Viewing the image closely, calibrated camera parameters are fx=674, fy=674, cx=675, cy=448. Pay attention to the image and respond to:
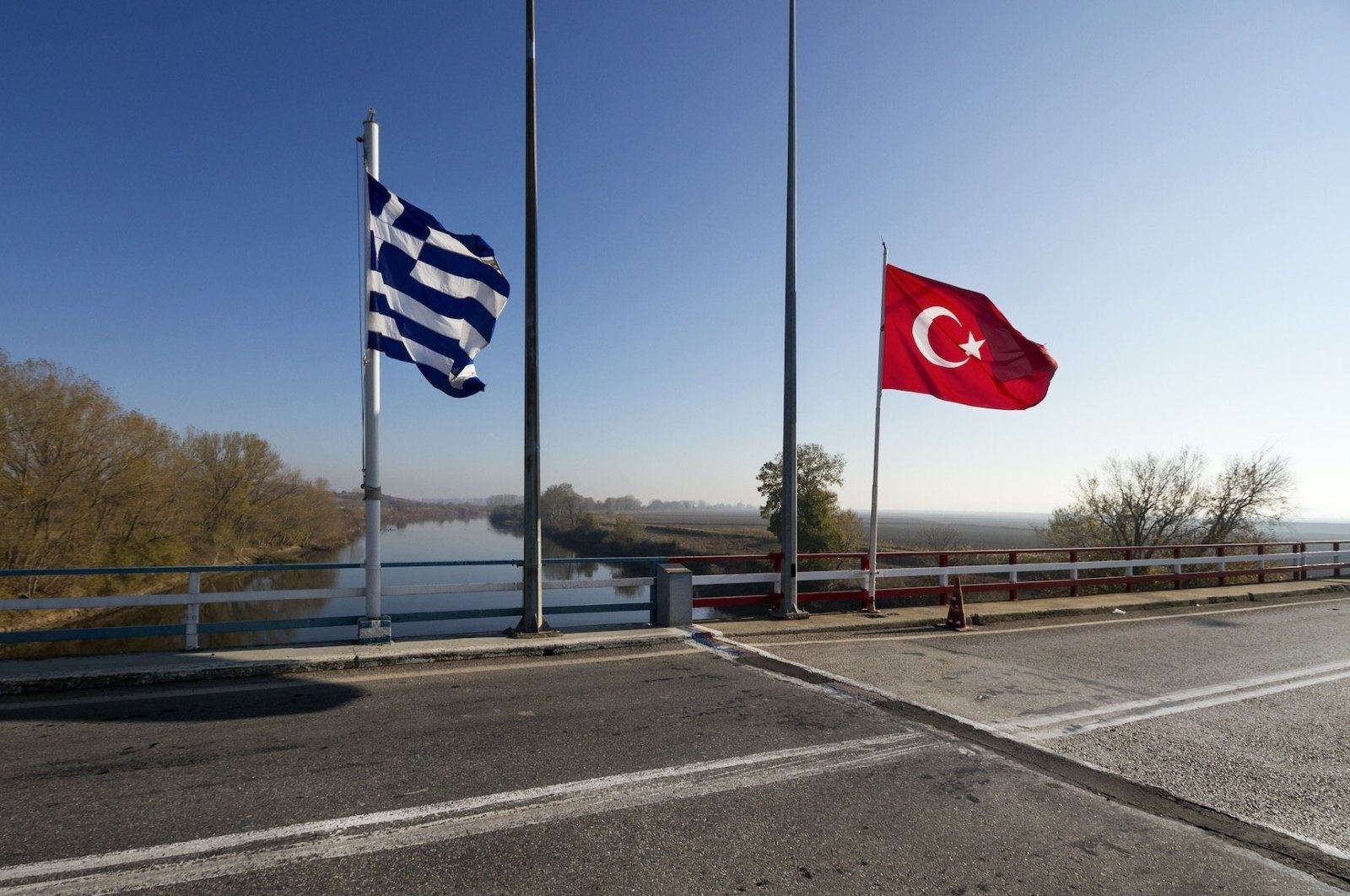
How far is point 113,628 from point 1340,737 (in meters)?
11.5

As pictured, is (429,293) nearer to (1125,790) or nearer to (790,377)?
(790,377)

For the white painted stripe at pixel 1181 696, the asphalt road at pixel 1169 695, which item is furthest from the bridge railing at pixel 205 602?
the white painted stripe at pixel 1181 696

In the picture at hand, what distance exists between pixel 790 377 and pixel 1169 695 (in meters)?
6.11

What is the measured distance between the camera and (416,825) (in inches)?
142

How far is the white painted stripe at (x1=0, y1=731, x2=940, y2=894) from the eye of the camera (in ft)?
10.1

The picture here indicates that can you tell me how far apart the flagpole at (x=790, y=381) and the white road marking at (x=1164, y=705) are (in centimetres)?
465

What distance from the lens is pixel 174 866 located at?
315 cm

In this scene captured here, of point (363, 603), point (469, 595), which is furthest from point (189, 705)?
point (469, 595)

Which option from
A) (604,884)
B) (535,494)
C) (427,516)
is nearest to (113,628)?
(535,494)

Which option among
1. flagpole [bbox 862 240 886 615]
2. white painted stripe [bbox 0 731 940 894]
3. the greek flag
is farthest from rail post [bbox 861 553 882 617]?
the greek flag

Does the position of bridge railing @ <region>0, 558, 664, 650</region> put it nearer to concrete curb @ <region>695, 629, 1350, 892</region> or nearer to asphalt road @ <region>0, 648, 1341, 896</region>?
asphalt road @ <region>0, 648, 1341, 896</region>

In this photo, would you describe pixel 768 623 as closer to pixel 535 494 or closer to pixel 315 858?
pixel 535 494

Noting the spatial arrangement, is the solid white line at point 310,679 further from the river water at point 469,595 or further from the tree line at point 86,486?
the tree line at point 86,486

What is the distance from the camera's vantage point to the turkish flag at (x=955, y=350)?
10914 mm
